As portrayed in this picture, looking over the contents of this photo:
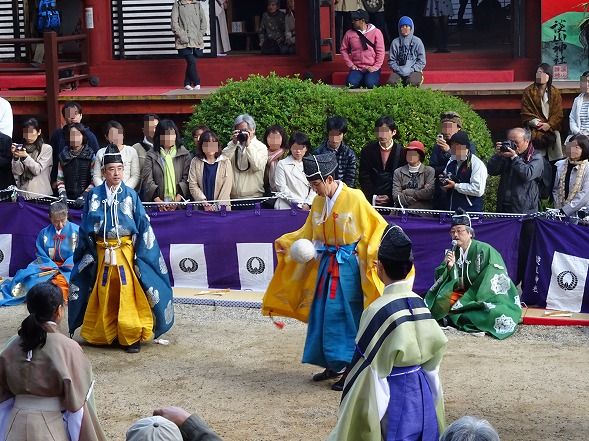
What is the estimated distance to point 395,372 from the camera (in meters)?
5.80

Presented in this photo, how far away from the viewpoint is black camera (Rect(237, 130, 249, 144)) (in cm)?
1159

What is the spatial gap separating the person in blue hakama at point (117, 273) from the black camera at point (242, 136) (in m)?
2.19

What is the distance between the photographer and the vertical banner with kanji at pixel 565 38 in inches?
606

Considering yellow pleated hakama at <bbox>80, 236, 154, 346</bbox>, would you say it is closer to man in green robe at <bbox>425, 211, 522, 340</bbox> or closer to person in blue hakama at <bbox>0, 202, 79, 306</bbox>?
person in blue hakama at <bbox>0, 202, 79, 306</bbox>

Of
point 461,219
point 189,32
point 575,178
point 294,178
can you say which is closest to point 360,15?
point 189,32

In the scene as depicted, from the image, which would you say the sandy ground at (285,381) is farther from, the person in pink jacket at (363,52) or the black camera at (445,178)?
the person in pink jacket at (363,52)

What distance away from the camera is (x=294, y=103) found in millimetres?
13523

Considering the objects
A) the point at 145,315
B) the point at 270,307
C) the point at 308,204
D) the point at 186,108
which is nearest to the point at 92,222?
the point at 145,315

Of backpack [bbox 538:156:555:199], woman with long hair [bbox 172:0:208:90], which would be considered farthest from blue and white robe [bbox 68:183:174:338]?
woman with long hair [bbox 172:0:208:90]

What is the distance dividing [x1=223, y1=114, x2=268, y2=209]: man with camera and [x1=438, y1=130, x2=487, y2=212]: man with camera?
177 cm

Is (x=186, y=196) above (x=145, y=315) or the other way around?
above

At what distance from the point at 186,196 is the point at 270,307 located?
315 centimetres

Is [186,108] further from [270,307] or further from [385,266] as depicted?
[385,266]

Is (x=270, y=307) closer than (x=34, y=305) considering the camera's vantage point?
No
